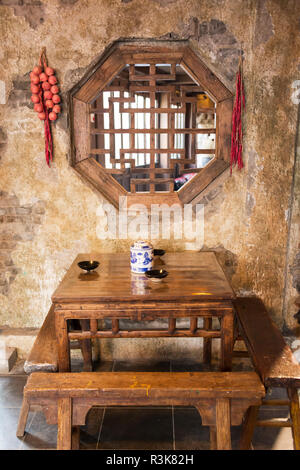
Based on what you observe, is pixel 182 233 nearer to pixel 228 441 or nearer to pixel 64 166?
pixel 64 166

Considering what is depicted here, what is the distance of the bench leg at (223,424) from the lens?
2.28m

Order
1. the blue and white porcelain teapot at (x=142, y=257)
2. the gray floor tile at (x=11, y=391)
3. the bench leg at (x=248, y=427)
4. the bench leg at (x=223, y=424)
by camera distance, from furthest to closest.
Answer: the gray floor tile at (x=11, y=391)
the blue and white porcelain teapot at (x=142, y=257)
the bench leg at (x=248, y=427)
the bench leg at (x=223, y=424)

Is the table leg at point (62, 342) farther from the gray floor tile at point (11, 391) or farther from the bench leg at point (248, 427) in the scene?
the bench leg at point (248, 427)

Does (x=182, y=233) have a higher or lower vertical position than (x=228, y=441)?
higher

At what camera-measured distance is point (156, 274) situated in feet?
9.18

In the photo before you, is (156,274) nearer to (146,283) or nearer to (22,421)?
(146,283)

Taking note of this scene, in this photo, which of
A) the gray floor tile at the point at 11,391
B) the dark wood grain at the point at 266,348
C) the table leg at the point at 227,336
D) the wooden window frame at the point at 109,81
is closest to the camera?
the dark wood grain at the point at 266,348

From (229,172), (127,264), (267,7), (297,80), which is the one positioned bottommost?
(127,264)

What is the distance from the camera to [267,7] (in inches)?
123

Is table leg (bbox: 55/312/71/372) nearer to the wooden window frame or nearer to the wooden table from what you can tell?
the wooden table

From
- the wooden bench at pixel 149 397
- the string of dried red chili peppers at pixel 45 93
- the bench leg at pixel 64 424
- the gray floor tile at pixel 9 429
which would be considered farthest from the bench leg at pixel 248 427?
the string of dried red chili peppers at pixel 45 93

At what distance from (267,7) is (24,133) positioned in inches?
86.6

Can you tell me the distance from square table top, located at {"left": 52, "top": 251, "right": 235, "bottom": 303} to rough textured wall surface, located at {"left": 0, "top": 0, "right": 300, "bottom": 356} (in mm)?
405
